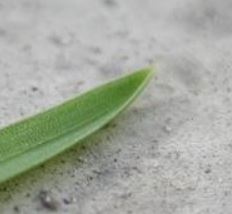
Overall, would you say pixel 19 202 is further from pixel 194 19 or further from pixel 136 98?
pixel 194 19

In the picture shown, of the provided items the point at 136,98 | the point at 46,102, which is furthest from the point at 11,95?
the point at 136,98

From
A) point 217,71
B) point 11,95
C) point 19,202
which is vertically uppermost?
point 217,71

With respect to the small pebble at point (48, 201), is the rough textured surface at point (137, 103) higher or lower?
higher

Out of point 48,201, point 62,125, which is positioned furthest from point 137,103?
point 48,201

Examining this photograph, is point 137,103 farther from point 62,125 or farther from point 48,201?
point 48,201

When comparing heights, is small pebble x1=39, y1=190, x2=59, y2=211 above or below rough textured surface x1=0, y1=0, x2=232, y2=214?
below
